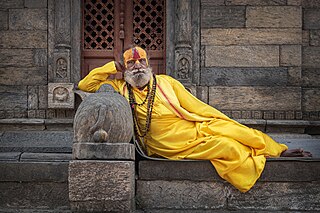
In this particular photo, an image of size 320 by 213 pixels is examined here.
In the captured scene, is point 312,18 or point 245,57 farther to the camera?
point 312,18

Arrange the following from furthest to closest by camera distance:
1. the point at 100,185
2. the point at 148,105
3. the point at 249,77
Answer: the point at 249,77 < the point at 148,105 < the point at 100,185

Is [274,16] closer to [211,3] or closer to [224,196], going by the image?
[211,3]

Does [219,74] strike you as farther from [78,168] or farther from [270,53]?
[78,168]

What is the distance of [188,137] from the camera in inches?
164

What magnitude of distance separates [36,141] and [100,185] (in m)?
2.60

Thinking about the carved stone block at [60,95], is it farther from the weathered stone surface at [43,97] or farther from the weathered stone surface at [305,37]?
the weathered stone surface at [305,37]

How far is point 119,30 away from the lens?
20.8ft

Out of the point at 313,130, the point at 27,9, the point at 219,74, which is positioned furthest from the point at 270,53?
the point at 27,9

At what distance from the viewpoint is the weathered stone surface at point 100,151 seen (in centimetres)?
348

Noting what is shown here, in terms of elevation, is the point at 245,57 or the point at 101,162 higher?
the point at 245,57

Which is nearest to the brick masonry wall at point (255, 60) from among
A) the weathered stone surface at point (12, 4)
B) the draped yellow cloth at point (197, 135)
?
the draped yellow cloth at point (197, 135)

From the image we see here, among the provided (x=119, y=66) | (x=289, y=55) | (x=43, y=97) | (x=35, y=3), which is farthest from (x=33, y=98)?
(x=289, y=55)

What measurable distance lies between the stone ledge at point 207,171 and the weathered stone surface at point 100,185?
16.7 inches

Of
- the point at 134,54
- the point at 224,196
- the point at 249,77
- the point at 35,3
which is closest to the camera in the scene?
the point at 224,196
